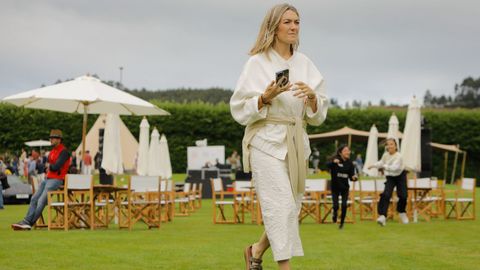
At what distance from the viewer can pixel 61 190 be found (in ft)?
56.0

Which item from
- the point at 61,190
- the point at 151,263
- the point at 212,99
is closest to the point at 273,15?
the point at 151,263

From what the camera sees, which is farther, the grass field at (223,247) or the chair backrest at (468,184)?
the chair backrest at (468,184)

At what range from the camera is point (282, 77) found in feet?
21.4

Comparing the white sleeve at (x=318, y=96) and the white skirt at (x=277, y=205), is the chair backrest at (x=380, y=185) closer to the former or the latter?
the white sleeve at (x=318, y=96)

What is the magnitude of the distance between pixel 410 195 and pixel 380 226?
11.5 feet

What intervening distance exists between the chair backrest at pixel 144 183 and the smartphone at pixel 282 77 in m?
11.4

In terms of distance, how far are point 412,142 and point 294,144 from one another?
1974 centimetres

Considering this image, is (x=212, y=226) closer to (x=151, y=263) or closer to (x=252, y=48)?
(x=151, y=263)

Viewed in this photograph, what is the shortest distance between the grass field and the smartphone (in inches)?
148

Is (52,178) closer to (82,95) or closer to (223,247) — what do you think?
(82,95)

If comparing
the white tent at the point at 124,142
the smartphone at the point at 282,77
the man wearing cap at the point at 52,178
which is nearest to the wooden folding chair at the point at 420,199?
the man wearing cap at the point at 52,178

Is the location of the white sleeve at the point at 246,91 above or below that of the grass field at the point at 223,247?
above

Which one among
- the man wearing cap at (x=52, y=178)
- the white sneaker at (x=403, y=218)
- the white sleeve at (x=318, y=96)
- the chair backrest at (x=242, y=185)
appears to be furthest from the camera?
the chair backrest at (x=242, y=185)

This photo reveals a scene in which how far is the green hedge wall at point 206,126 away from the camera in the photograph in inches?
1946
